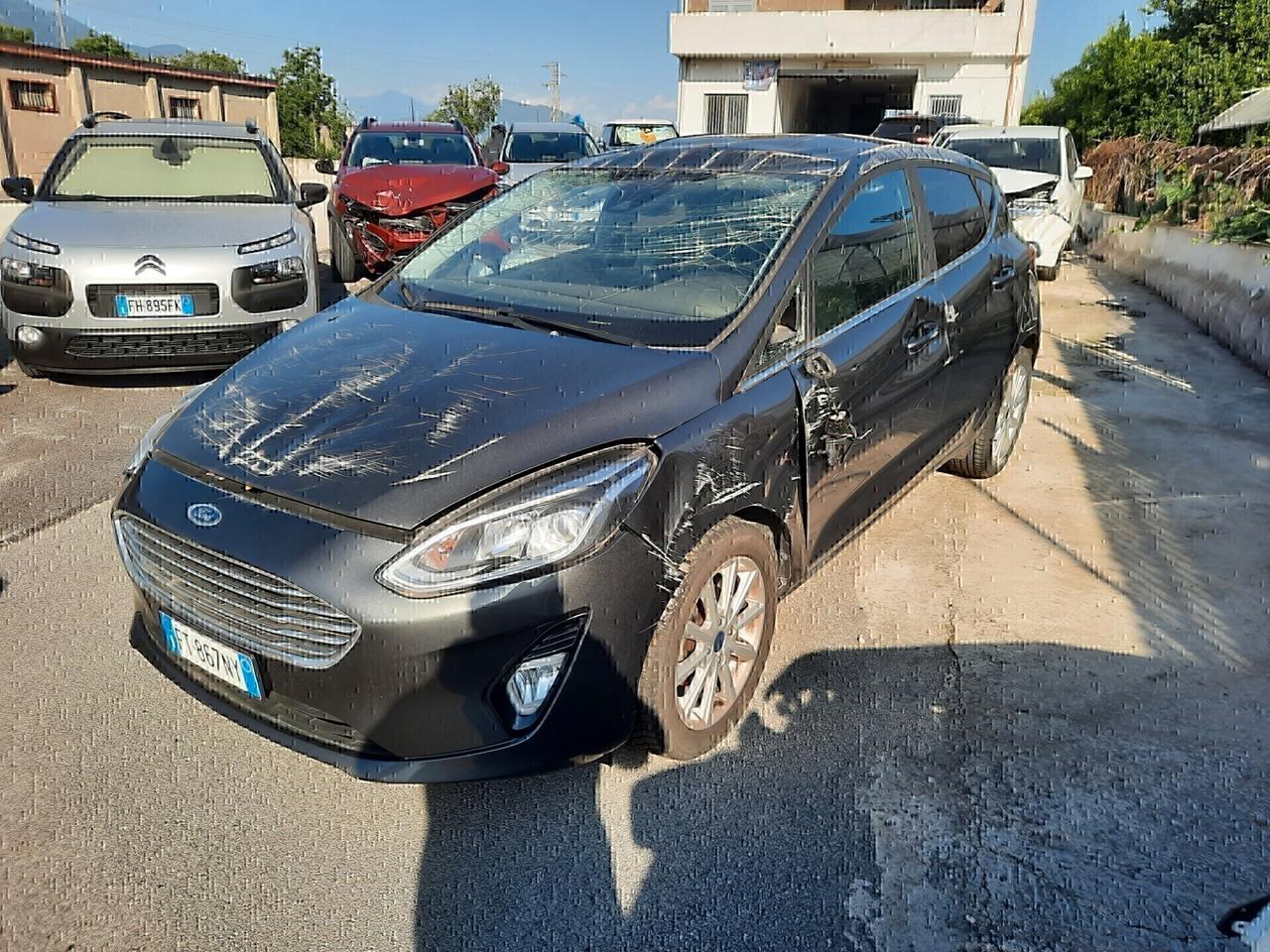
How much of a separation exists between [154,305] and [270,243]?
82 cm

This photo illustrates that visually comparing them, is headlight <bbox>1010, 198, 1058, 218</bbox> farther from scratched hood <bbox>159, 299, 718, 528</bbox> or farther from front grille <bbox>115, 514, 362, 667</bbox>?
front grille <bbox>115, 514, 362, 667</bbox>

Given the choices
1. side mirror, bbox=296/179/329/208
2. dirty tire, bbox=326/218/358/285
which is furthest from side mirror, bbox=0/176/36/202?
dirty tire, bbox=326/218/358/285

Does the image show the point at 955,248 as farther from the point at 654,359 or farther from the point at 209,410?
the point at 209,410

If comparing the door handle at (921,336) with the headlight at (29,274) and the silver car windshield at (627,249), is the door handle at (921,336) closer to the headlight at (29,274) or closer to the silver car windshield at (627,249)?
the silver car windshield at (627,249)

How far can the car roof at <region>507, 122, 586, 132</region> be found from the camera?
13.3m

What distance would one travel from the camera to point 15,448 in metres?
5.00

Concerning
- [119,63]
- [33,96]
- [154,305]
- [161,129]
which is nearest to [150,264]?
[154,305]

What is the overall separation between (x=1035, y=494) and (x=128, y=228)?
5563 mm

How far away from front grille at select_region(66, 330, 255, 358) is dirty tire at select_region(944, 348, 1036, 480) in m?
4.24

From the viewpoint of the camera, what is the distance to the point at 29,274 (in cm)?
556

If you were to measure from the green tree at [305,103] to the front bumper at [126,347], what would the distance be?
47.5 meters

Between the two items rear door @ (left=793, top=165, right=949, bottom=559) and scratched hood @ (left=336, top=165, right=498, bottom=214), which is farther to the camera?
scratched hood @ (left=336, top=165, right=498, bottom=214)

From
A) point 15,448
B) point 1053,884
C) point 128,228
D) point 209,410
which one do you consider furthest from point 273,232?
point 1053,884

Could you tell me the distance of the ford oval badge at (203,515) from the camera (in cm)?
232
